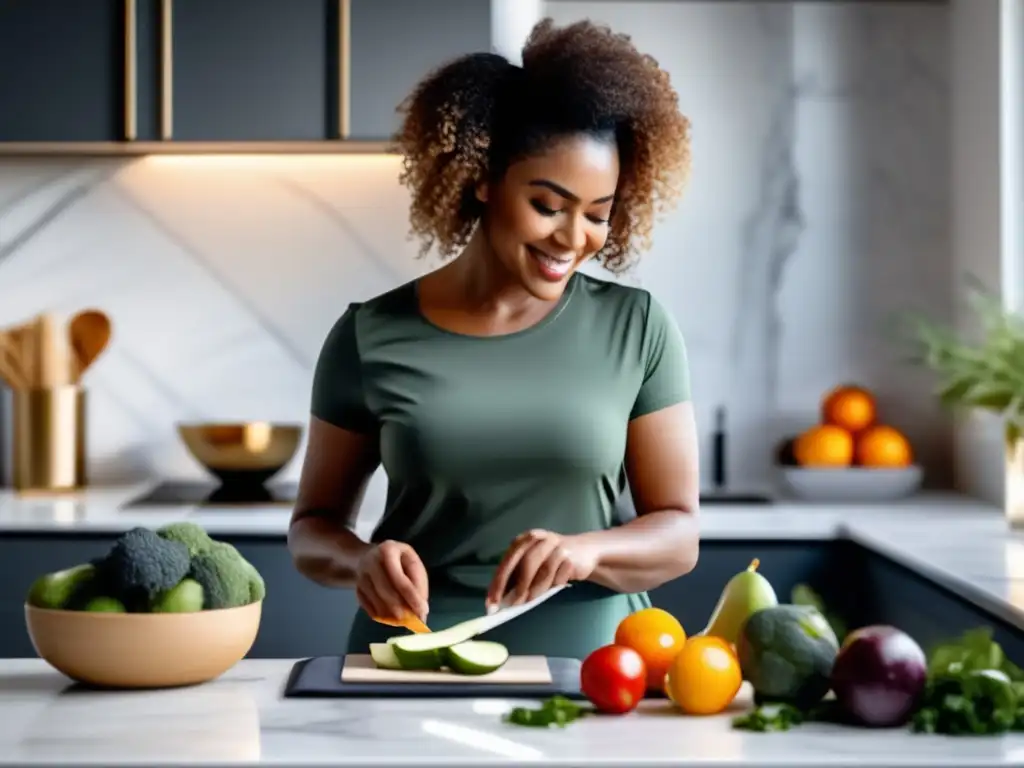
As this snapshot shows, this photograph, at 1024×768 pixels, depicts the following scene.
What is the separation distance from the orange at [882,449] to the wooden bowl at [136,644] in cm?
198

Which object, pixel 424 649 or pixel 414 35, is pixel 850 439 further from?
pixel 424 649

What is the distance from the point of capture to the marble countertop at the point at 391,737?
1.14 meters

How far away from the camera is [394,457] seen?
1.80m

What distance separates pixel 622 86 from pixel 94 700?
0.92 metres

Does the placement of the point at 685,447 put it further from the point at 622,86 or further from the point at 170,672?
the point at 170,672

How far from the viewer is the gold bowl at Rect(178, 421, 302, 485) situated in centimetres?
301

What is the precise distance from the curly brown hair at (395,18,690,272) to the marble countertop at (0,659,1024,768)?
2.30 feet

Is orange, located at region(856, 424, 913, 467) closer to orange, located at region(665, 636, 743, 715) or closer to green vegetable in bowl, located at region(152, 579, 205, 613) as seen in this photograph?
orange, located at region(665, 636, 743, 715)

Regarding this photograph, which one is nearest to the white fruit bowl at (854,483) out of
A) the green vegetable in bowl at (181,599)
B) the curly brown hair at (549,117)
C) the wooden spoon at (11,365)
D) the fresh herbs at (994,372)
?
the fresh herbs at (994,372)

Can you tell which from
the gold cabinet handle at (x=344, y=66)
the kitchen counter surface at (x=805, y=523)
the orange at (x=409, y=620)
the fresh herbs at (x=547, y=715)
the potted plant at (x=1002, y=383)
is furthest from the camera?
the gold cabinet handle at (x=344, y=66)

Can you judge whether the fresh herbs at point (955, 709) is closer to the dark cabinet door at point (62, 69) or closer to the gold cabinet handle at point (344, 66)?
the gold cabinet handle at point (344, 66)

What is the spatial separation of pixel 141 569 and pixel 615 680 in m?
0.46

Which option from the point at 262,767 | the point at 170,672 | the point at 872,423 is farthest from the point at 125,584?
the point at 872,423

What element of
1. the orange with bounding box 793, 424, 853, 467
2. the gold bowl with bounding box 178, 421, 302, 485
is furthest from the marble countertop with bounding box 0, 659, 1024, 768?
the orange with bounding box 793, 424, 853, 467
